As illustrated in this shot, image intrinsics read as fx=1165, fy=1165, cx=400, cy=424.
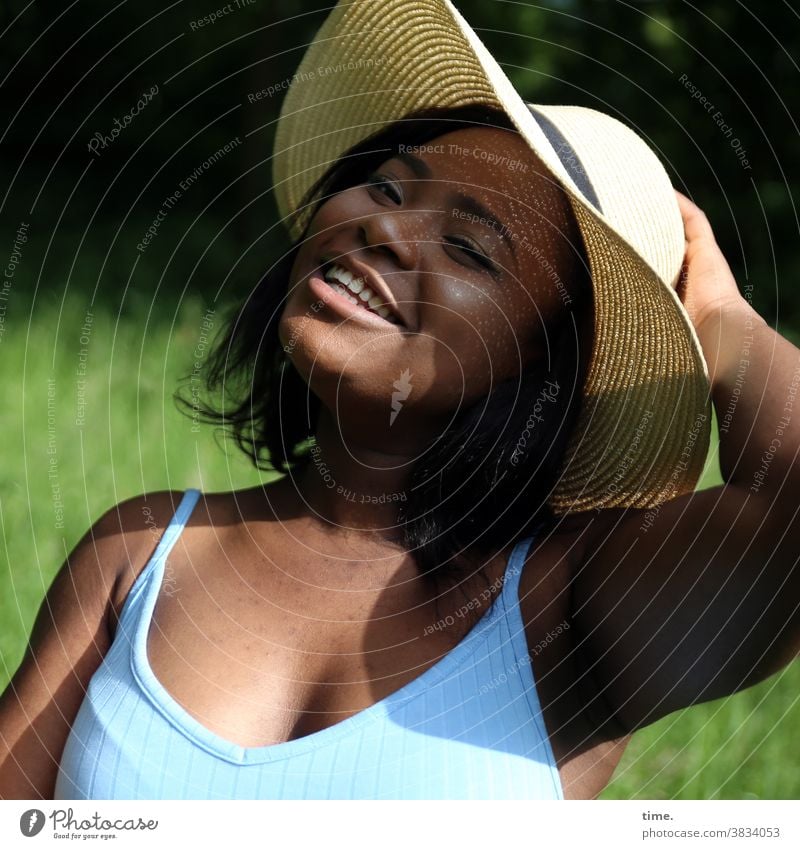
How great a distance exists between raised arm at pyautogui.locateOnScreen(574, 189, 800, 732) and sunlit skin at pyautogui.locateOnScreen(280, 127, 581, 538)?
157 millimetres

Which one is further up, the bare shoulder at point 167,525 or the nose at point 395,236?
the nose at point 395,236

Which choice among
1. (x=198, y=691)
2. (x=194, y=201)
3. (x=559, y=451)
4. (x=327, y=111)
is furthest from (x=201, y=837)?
(x=194, y=201)

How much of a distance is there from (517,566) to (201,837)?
1.11ft

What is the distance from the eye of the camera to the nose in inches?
36.0

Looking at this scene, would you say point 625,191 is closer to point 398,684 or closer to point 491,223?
point 491,223

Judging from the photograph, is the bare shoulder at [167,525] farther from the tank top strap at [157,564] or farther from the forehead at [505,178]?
the forehead at [505,178]

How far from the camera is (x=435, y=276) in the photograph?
0.91 m

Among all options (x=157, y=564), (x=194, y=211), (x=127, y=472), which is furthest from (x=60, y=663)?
(x=194, y=211)

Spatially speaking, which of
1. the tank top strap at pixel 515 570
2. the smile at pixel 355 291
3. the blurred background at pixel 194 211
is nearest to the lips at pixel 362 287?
the smile at pixel 355 291

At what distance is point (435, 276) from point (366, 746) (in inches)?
14.5

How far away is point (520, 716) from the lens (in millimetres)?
917

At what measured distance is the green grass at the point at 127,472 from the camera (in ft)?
5.22

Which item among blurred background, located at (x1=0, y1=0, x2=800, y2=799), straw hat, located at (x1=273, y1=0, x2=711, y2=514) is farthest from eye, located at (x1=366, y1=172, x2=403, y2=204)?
blurred background, located at (x1=0, y1=0, x2=800, y2=799)

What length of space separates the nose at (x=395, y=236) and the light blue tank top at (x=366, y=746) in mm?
305
